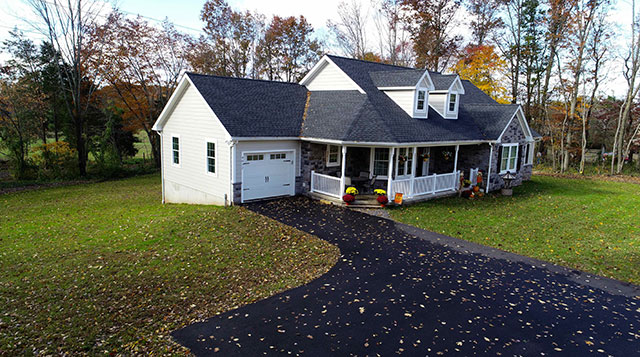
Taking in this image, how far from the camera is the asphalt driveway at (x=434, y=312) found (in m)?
6.11

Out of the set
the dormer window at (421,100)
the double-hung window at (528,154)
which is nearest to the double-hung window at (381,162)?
the dormer window at (421,100)

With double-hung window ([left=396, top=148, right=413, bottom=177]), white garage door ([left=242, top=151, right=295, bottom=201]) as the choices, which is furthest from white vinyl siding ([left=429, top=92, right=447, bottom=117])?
white garage door ([left=242, top=151, right=295, bottom=201])

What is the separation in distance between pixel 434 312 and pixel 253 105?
1239cm

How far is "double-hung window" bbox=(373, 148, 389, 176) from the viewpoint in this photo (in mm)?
17462

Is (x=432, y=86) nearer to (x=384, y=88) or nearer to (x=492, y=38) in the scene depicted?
(x=384, y=88)

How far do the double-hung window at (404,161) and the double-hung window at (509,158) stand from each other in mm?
5627

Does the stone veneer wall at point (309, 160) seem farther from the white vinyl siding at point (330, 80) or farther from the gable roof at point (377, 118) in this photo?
the white vinyl siding at point (330, 80)

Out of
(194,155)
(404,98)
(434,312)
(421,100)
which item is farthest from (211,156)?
(434,312)

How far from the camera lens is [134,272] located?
8852 mm

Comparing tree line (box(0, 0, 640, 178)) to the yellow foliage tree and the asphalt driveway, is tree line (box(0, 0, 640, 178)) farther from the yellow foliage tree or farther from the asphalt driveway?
the asphalt driveway

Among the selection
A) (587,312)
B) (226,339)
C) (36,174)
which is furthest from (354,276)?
(36,174)

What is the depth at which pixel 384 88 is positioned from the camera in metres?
18.6

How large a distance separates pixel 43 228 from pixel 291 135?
993cm

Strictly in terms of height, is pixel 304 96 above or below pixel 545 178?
above
